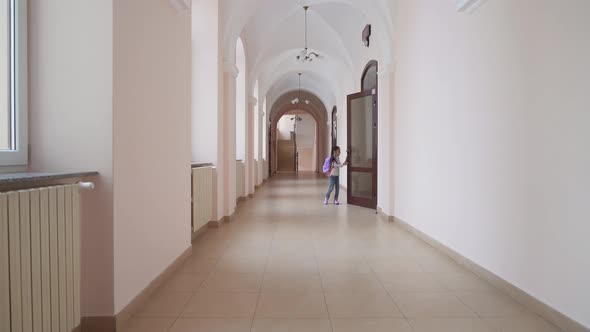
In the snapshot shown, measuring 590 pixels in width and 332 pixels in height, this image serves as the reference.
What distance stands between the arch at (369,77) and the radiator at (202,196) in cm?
489

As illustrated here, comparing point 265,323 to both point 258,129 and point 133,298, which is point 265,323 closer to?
point 133,298

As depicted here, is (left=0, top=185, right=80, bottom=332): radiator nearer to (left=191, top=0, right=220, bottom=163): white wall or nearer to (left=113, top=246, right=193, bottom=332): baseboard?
(left=113, top=246, right=193, bottom=332): baseboard

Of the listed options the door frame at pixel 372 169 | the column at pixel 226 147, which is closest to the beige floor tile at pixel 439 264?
the column at pixel 226 147

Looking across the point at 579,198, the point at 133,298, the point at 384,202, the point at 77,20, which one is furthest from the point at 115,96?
the point at 384,202

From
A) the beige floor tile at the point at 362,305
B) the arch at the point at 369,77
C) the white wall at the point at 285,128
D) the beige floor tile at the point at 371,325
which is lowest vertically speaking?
the beige floor tile at the point at 371,325

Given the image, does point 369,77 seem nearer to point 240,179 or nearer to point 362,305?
point 240,179

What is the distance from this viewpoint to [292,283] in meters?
3.76

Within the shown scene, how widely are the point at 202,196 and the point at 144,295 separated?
2.63 meters

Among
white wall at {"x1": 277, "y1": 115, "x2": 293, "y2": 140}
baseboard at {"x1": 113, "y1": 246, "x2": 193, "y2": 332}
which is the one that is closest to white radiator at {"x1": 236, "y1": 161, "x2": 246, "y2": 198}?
baseboard at {"x1": 113, "y1": 246, "x2": 193, "y2": 332}

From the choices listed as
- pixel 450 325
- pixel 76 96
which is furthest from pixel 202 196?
pixel 450 325

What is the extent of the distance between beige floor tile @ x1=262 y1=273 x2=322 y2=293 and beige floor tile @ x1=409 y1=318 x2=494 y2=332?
0.98m

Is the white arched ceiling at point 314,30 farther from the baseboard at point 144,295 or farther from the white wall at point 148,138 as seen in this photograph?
the baseboard at point 144,295

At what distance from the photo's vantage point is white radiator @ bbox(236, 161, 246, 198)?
987 centimetres

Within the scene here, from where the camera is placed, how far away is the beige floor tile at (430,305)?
3.03 metres
